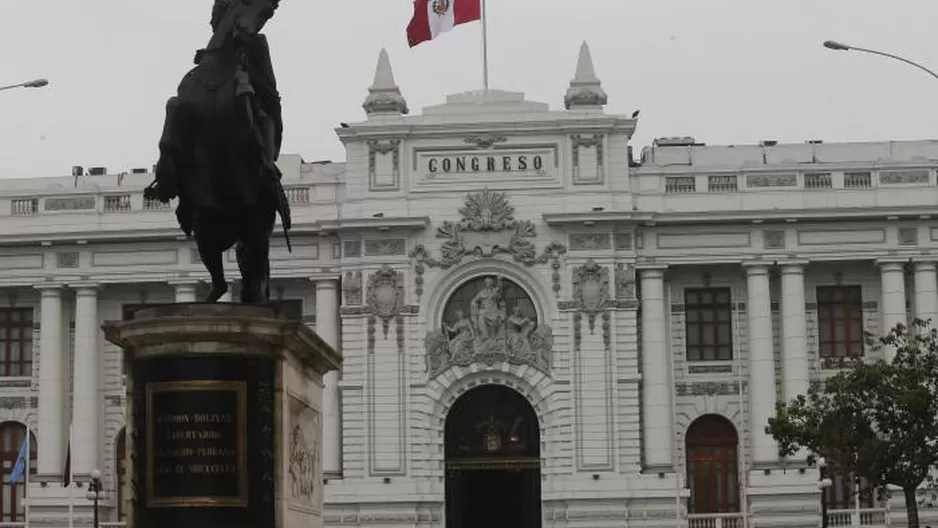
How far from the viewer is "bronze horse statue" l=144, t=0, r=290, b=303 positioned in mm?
20188

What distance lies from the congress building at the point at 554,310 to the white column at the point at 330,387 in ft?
0.32

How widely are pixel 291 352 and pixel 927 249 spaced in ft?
146

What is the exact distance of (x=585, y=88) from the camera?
62125 millimetres

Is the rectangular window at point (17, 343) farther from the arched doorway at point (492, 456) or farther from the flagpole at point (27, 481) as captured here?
the arched doorway at point (492, 456)

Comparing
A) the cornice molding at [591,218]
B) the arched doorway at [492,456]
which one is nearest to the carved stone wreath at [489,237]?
the cornice molding at [591,218]

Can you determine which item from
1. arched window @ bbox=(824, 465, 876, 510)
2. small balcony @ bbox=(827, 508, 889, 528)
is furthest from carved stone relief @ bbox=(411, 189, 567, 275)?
small balcony @ bbox=(827, 508, 889, 528)

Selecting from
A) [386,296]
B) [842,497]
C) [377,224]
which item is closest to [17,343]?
[386,296]

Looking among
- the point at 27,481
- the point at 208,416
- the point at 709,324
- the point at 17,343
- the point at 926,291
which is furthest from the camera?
the point at 17,343

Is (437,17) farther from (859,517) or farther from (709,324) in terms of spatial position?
(859,517)

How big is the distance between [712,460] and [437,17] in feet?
55.5

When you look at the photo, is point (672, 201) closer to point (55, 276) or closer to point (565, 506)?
point (565, 506)

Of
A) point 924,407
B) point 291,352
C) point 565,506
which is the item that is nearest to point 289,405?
point 291,352

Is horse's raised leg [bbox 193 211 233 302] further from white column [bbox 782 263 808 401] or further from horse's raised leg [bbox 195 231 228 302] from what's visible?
white column [bbox 782 263 808 401]

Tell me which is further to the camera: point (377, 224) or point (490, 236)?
point (490, 236)
